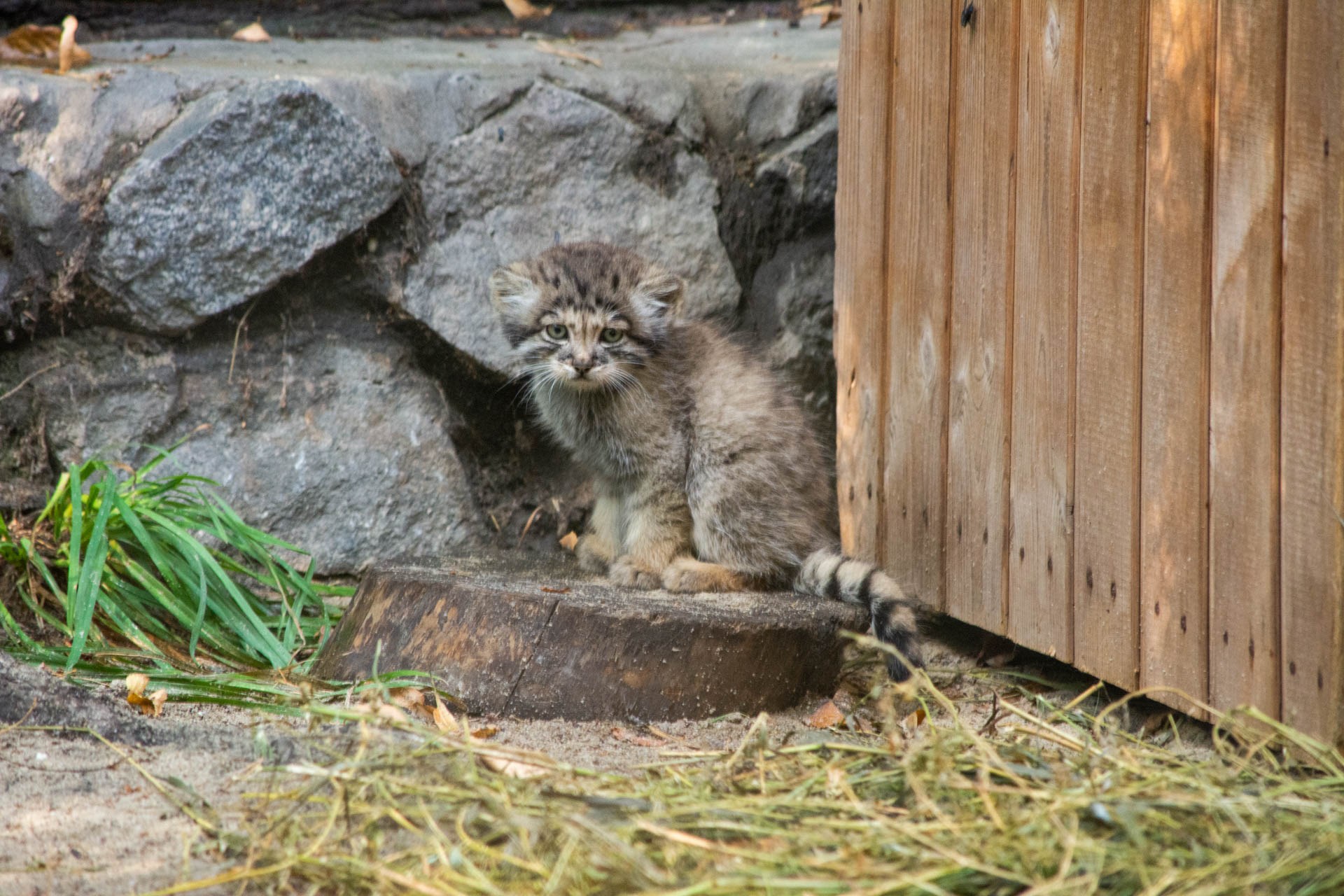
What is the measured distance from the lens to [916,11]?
4.16 meters

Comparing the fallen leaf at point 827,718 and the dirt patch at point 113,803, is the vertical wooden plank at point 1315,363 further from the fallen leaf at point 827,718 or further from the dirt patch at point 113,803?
the dirt patch at point 113,803

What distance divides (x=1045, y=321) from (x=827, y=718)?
135cm

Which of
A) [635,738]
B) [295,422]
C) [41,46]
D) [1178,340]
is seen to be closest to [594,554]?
[635,738]

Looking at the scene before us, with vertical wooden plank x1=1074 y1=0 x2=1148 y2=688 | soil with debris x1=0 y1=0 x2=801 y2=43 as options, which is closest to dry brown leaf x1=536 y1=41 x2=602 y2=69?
soil with debris x1=0 y1=0 x2=801 y2=43

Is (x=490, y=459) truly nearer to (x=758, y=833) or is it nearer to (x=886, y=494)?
(x=886, y=494)

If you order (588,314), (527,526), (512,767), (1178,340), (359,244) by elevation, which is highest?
(359,244)

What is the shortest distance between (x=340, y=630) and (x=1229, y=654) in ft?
8.68

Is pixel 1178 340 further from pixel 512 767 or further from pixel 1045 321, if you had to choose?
pixel 512 767

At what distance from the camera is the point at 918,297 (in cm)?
422

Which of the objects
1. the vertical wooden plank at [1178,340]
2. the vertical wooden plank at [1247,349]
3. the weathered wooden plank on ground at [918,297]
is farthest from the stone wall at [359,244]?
the vertical wooden plank at [1247,349]

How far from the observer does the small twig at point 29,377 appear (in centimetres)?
497

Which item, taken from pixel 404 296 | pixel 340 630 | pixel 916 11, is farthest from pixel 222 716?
pixel 916 11

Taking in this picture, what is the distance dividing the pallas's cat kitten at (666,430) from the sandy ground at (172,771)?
2.23 feet

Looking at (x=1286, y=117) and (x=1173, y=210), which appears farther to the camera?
(x=1173, y=210)
